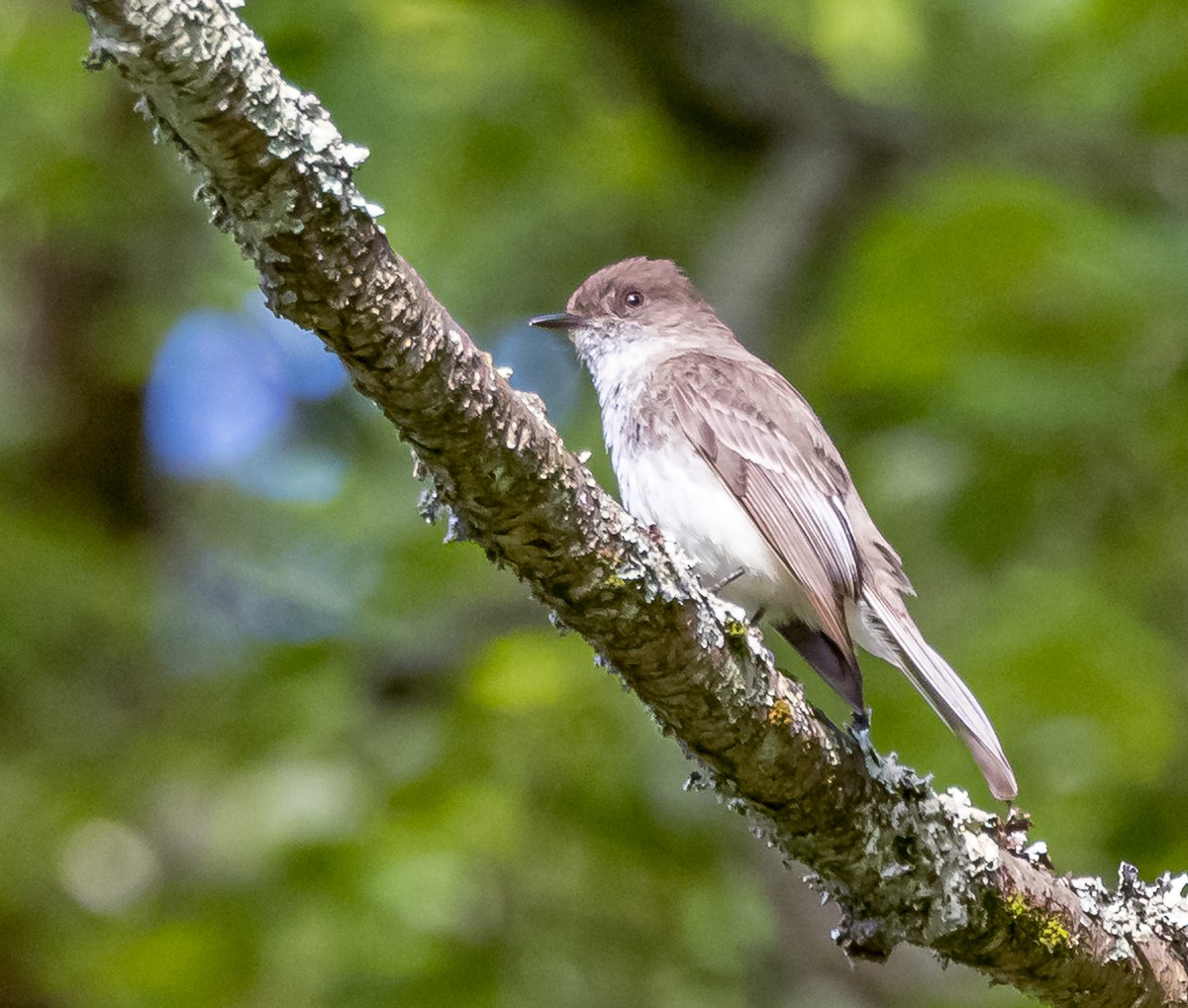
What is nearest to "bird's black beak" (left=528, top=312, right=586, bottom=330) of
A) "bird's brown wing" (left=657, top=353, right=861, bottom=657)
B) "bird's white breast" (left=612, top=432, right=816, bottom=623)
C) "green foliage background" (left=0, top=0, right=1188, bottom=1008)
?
"bird's brown wing" (left=657, top=353, right=861, bottom=657)

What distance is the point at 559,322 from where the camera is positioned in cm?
513

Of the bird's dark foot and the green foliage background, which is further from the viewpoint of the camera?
the green foliage background

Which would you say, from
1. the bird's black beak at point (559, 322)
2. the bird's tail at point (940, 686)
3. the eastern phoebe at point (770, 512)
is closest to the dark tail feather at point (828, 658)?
the eastern phoebe at point (770, 512)

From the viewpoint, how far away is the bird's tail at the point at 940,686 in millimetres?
3676

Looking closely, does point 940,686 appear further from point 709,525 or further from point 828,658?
point 709,525

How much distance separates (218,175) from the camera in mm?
1859

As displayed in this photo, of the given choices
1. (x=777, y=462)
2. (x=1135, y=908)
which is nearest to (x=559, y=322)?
(x=777, y=462)

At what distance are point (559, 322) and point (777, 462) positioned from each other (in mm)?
1010

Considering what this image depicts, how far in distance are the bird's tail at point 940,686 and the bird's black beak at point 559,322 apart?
142cm

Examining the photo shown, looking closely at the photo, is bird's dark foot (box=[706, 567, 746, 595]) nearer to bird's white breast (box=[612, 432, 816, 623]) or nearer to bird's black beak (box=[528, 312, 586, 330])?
bird's white breast (box=[612, 432, 816, 623])

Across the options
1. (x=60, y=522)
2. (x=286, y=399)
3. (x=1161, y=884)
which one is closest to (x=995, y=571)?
(x=1161, y=884)

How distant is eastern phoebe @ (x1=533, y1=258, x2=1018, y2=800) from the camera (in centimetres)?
399

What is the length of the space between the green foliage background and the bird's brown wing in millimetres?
1091

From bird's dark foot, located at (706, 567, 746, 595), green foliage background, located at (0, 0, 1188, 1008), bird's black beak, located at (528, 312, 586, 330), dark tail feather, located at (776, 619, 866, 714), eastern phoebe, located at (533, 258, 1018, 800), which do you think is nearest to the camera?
dark tail feather, located at (776, 619, 866, 714)
